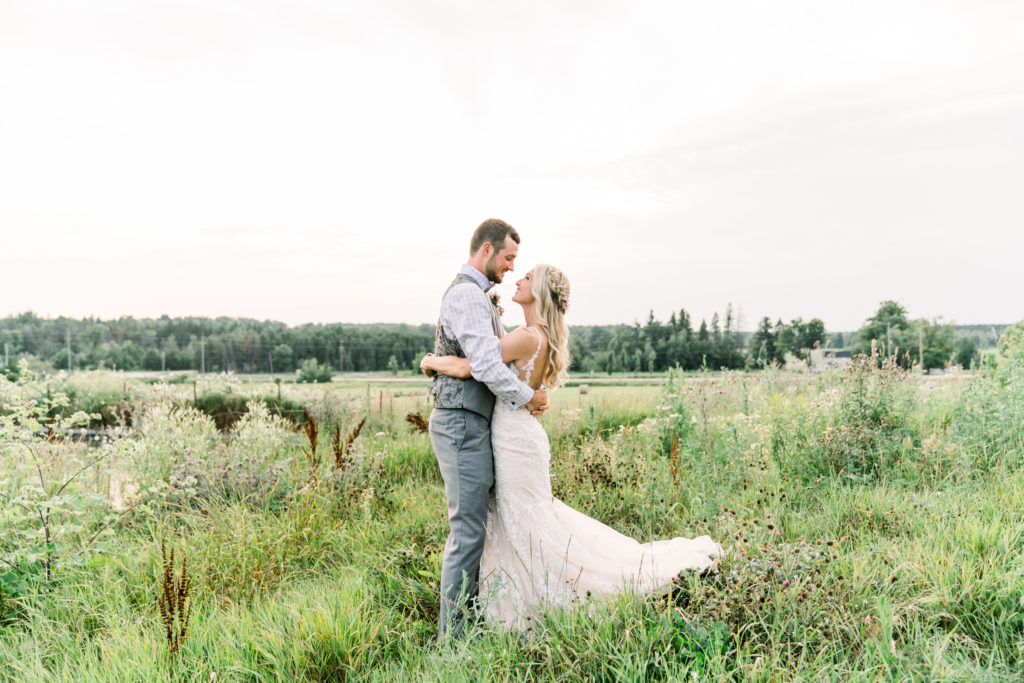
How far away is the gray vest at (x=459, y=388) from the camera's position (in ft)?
11.8

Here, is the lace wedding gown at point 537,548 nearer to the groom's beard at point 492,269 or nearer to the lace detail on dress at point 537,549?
the lace detail on dress at point 537,549

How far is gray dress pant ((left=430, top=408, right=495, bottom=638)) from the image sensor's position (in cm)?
359

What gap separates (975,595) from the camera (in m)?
3.43

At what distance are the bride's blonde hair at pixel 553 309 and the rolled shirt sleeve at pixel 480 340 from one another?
1.03 ft

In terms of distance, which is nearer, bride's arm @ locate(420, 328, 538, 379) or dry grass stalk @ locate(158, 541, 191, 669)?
dry grass stalk @ locate(158, 541, 191, 669)

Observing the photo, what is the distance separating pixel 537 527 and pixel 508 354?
104 cm

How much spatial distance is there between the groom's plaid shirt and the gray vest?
0.23 ft

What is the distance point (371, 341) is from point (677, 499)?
50.4 metres

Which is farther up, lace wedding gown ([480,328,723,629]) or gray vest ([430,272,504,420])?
gray vest ([430,272,504,420])

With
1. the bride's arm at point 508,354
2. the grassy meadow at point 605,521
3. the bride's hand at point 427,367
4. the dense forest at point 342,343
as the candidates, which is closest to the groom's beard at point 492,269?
the bride's arm at point 508,354

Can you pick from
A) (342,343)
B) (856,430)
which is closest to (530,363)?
(856,430)

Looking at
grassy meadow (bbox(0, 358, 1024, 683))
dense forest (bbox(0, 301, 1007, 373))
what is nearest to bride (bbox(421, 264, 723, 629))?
grassy meadow (bbox(0, 358, 1024, 683))

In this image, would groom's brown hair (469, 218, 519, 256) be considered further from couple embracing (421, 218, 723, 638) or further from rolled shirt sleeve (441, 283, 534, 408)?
rolled shirt sleeve (441, 283, 534, 408)

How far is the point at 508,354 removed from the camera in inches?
145
